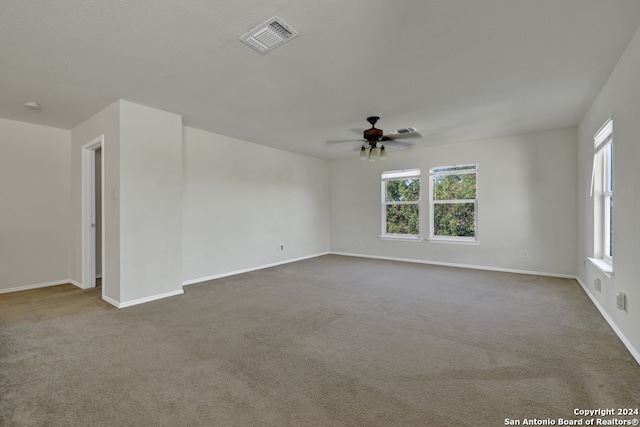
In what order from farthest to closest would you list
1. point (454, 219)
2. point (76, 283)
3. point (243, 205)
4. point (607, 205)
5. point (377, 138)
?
point (454, 219)
point (243, 205)
point (76, 283)
point (377, 138)
point (607, 205)

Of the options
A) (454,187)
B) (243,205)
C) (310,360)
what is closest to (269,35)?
(310,360)

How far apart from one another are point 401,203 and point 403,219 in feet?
1.20

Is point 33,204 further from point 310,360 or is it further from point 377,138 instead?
point 377,138

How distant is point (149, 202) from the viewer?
384 centimetres

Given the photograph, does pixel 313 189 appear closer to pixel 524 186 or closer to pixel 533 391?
pixel 524 186

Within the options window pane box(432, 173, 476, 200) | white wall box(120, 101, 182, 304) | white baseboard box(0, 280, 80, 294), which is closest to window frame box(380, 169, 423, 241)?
window pane box(432, 173, 476, 200)

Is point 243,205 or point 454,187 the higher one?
point 454,187

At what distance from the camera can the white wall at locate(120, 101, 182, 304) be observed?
3609 mm

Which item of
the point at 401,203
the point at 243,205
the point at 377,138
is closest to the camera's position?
the point at 377,138

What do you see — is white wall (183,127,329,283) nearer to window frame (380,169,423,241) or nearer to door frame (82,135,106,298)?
door frame (82,135,106,298)

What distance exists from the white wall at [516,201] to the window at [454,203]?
5.1 inches

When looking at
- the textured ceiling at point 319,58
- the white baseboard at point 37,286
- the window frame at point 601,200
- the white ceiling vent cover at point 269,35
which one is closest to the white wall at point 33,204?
the white baseboard at point 37,286

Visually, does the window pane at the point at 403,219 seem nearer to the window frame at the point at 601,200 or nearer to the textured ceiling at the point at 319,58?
the textured ceiling at the point at 319,58

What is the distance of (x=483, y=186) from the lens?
5703 mm
